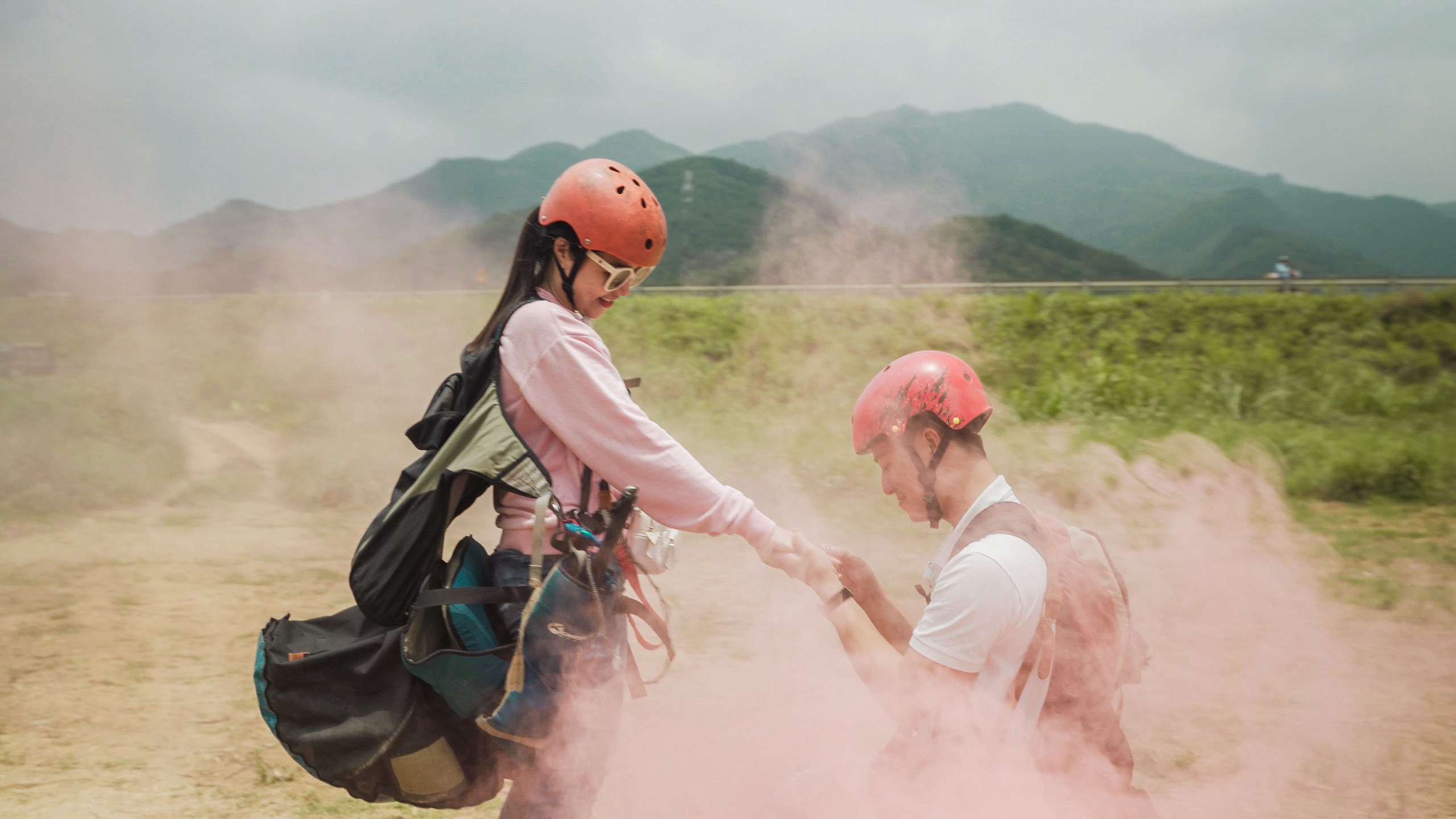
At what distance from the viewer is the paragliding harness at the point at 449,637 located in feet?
6.64

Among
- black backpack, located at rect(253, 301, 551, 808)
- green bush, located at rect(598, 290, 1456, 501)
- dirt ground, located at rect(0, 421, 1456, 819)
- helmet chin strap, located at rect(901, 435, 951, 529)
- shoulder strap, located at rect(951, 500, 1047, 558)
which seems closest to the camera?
black backpack, located at rect(253, 301, 551, 808)

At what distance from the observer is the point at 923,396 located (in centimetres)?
235

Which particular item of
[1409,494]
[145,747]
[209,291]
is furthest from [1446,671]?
[209,291]

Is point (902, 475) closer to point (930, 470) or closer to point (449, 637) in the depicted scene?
point (930, 470)

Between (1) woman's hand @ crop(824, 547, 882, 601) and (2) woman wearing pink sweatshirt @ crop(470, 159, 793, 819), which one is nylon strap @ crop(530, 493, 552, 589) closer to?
(2) woman wearing pink sweatshirt @ crop(470, 159, 793, 819)

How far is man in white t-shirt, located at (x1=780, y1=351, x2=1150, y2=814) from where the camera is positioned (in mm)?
2043

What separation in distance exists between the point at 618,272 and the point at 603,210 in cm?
15

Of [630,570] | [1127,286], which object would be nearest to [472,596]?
[630,570]

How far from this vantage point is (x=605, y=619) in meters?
2.17

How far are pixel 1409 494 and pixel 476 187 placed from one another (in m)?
9.71

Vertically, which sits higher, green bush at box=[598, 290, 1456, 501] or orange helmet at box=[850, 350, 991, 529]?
orange helmet at box=[850, 350, 991, 529]

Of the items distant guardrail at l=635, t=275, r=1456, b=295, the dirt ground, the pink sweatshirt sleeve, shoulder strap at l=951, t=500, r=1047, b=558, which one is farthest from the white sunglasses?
distant guardrail at l=635, t=275, r=1456, b=295

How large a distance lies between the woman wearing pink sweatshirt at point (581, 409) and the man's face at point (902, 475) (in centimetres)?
37

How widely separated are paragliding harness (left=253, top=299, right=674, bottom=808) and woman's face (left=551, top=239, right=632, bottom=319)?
25cm
